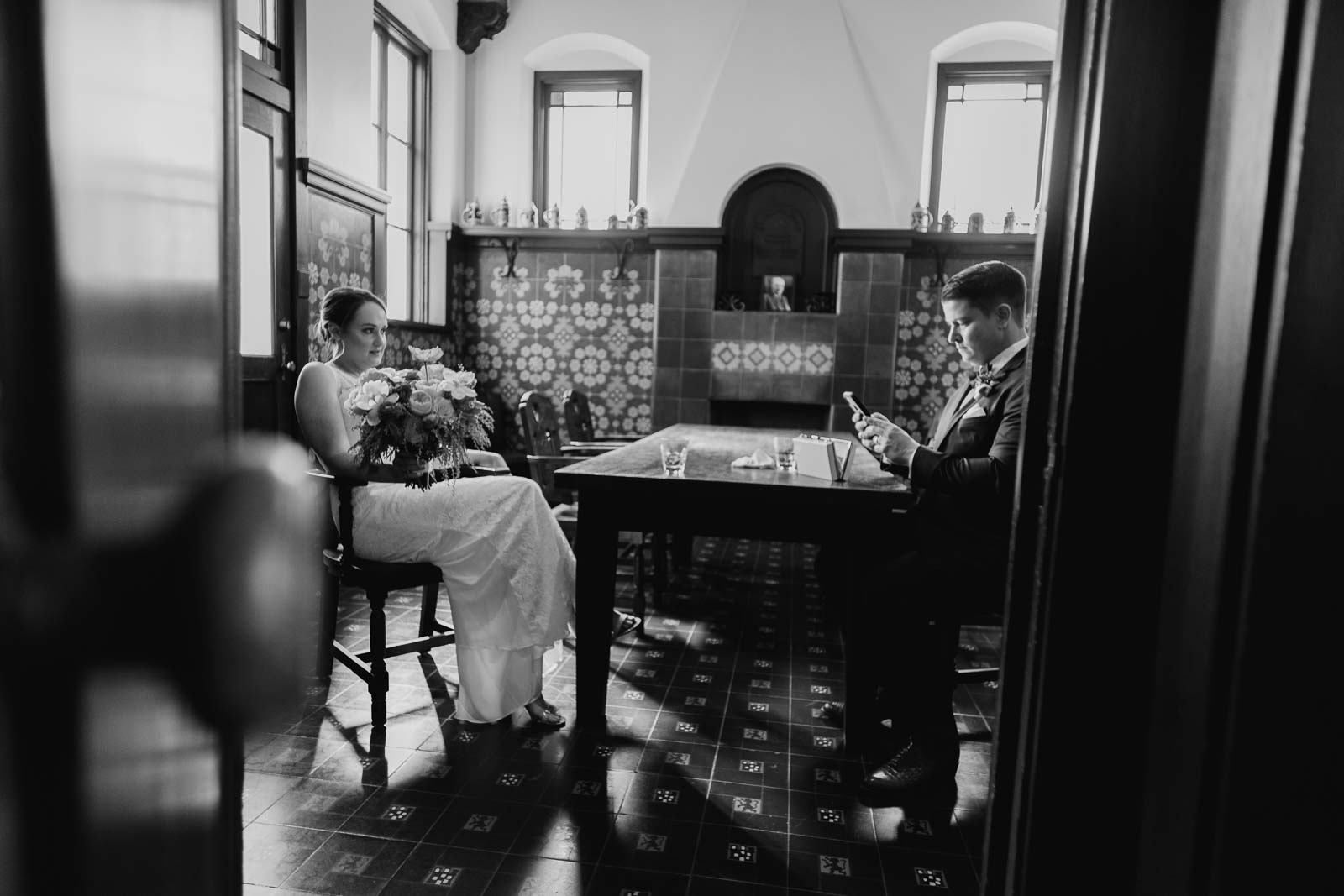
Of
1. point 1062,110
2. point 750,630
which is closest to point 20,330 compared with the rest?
point 1062,110

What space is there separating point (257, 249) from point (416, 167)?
2983 mm

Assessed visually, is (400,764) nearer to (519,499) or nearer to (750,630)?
(519,499)

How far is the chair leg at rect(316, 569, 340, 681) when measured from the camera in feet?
9.65

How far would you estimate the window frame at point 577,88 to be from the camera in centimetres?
760

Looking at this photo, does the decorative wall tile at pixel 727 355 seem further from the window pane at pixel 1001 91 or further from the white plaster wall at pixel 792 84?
the window pane at pixel 1001 91

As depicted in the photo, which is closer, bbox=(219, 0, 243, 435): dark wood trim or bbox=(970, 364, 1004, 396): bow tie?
bbox=(219, 0, 243, 435): dark wood trim

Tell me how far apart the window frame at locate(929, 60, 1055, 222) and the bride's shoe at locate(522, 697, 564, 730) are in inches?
225

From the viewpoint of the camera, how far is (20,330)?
10.0 inches

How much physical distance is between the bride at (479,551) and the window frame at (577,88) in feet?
16.6

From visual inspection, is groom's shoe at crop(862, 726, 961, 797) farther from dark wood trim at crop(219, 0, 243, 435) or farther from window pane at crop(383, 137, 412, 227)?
window pane at crop(383, 137, 412, 227)

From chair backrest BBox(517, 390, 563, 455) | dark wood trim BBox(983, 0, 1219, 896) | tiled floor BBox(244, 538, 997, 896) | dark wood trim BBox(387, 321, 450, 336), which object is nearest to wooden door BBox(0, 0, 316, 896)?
dark wood trim BBox(983, 0, 1219, 896)

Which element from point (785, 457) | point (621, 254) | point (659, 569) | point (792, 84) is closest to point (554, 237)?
point (621, 254)

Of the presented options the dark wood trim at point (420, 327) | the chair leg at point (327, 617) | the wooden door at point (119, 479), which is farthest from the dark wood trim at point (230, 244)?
the dark wood trim at point (420, 327)

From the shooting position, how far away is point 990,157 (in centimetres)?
730
